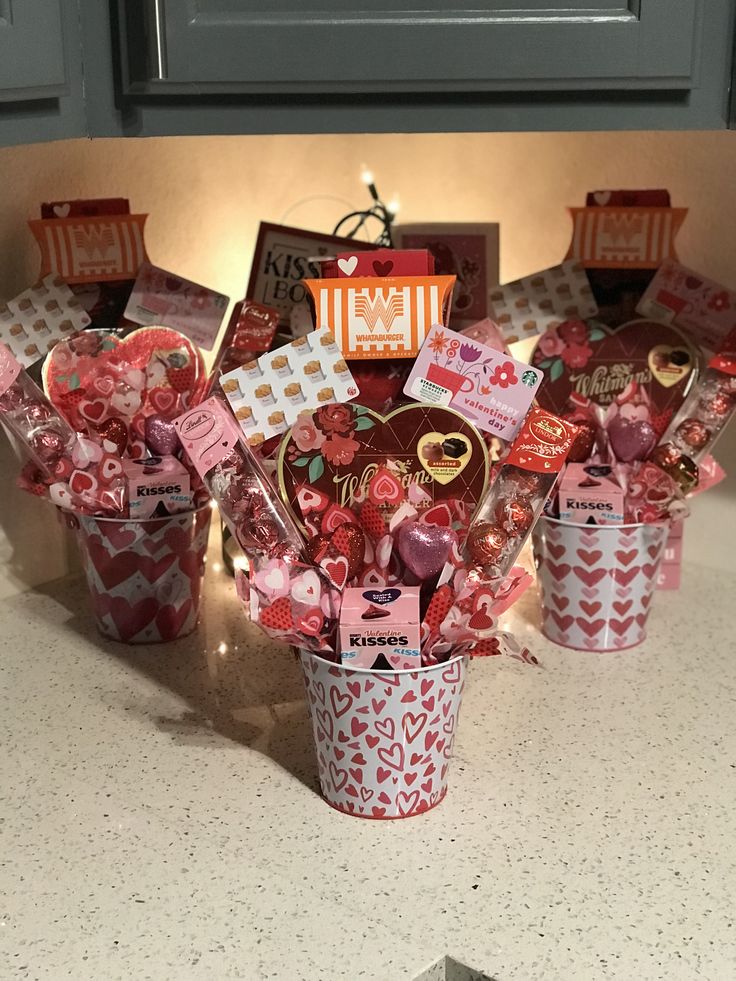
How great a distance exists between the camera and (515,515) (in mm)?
1053

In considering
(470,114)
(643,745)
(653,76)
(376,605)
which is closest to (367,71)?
(470,114)

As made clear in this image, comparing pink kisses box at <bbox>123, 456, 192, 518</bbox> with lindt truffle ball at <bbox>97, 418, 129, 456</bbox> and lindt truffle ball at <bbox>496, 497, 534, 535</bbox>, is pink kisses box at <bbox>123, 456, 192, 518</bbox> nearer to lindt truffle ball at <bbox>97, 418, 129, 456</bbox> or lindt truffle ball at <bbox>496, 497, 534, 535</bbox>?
lindt truffle ball at <bbox>97, 418, 129, 456</bbox>

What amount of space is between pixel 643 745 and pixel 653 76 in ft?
2.06

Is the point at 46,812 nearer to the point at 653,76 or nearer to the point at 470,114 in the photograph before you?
the point at 470,114

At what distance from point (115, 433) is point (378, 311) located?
408 mm

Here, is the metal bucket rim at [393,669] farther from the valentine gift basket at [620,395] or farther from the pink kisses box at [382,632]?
the valentine gift basket at [620,395]

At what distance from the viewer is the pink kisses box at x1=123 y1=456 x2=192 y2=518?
129 cm

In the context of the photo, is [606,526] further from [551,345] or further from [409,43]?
[409,43]

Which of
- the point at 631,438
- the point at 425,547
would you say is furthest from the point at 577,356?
the point at 425,547

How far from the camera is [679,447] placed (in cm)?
132

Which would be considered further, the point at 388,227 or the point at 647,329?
the point at 388,227

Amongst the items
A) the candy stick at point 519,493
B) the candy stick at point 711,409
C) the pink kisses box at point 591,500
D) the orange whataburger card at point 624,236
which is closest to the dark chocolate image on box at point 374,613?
the candy stick at point 519,493

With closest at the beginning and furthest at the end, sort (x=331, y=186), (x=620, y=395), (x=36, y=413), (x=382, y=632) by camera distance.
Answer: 1. (x=382, y=632)
2. (x=36, y=413)
3. (x=620, y=395)
4. (x=331, y=186)

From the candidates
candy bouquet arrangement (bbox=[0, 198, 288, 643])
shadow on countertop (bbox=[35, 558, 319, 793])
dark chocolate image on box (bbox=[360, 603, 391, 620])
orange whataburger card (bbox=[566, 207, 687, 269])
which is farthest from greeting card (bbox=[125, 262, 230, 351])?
dark chocolate image on box (bbox=[360, 603, 391, 620])
